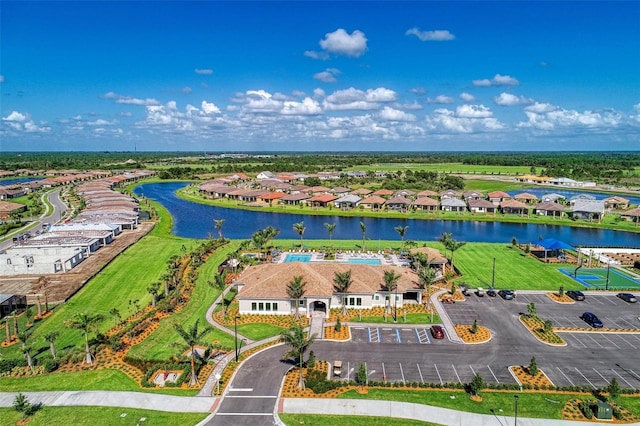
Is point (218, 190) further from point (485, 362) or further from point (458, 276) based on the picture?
point (485, 362)

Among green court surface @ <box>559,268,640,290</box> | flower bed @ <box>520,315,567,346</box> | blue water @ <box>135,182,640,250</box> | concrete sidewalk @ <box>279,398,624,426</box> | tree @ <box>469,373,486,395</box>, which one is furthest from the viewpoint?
blue water @ <box>135,182,640,250</box>

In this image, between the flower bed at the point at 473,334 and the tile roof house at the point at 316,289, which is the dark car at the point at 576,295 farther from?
the tile roof house at the point at 316,289

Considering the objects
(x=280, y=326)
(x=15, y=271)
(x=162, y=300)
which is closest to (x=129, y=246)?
(x=15, y=271)

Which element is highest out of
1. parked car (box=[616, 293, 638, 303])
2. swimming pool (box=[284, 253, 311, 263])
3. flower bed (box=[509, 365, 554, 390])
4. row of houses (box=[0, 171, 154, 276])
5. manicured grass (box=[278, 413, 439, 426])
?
row of houses (box=[0, 171, 154, 276])

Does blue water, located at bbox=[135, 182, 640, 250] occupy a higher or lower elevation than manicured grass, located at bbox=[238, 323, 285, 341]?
higher

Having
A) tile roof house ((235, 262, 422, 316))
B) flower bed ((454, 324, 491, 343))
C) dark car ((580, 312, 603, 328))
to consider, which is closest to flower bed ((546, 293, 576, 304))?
dark car ((580, 312, 603, 328))

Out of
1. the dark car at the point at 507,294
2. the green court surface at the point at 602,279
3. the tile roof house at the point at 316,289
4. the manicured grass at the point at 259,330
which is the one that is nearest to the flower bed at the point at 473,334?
the tile roof house at the point at 316,289

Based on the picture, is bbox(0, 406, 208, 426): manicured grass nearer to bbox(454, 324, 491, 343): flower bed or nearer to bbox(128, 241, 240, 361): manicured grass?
bbox(128, 241, 240, 361): manicured grass
